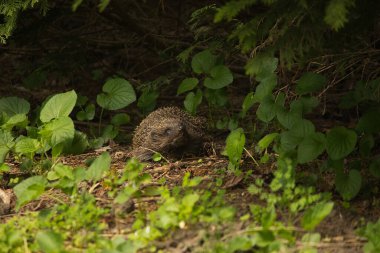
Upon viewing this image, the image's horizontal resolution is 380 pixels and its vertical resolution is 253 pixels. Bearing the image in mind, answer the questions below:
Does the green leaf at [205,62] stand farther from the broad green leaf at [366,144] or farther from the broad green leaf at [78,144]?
the broad green leaf at [366,144]

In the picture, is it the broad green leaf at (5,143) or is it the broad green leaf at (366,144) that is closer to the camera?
the broad green leaf at (366,144)

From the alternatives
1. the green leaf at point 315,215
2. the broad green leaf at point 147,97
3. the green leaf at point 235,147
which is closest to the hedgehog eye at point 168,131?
the broad green leaf at point 147,97

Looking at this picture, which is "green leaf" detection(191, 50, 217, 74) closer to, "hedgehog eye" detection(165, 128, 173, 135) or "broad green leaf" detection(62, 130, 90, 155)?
"hedgehog eye" detection(165, 128, 173, 135)

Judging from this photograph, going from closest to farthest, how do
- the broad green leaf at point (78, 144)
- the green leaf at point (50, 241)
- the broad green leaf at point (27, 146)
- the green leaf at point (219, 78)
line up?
the green leaf at point (50, 241) < the broad green leaf at point (27, 146) < the green leaf at point (219, 78) < the broad green leaf at point (78, 144)

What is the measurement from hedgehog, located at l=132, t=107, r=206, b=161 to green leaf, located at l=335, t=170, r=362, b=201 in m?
1.91

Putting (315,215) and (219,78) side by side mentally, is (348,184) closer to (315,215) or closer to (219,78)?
(315,215)

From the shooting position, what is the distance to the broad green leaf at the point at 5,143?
5492 millimetres

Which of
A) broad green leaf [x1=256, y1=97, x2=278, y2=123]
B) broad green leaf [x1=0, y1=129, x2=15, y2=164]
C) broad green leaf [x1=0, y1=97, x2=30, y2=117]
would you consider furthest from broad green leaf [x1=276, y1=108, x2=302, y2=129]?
broad green leaf [x1=0, y1=97, x2=30, y2=117]

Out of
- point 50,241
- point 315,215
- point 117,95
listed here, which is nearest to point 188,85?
point 117,95

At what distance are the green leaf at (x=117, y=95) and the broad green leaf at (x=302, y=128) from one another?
1968mm

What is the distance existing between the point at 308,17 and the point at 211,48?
2.02 metres

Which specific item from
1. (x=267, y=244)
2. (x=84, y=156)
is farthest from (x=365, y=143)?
(x=84, y=156)

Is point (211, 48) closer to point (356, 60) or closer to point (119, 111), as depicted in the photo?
point (356, 60)

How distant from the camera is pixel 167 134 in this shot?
20.1 feet
